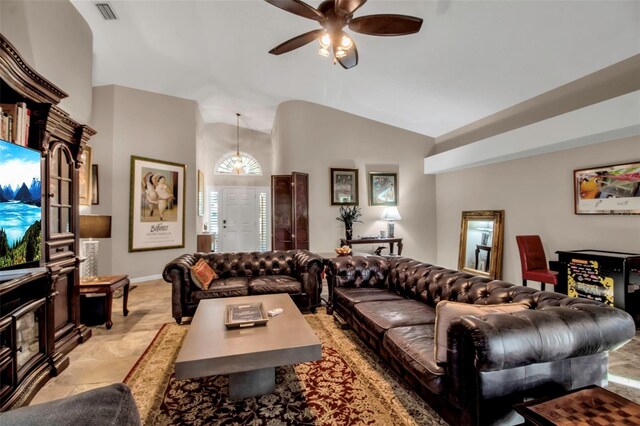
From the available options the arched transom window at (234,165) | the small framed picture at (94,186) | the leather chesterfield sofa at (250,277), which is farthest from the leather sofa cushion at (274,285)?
the arched transom window at (234,165)

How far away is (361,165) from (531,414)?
18.1ft

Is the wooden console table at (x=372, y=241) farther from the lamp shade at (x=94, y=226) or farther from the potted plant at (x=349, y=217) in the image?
the lamp shade at (x=94, y=226)

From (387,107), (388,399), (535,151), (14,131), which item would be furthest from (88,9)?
(535,151)

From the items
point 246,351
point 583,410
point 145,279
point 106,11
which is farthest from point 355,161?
point 583,410

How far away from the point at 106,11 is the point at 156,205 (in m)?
3.14

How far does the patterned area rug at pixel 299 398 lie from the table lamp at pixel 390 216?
3.74 meters

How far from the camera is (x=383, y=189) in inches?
252

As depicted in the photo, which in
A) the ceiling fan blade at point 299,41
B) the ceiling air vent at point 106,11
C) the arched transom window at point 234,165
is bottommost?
the arched transom window at point 234,165

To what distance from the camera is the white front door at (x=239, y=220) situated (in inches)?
327

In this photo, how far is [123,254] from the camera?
524 centimetres

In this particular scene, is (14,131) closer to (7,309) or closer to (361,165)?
(7,309)

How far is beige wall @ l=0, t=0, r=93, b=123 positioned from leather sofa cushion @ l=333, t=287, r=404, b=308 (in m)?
3.95

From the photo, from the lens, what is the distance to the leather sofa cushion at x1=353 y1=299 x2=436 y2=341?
2244 millimetres

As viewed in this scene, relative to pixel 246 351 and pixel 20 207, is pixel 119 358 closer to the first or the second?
pixel 20 207
